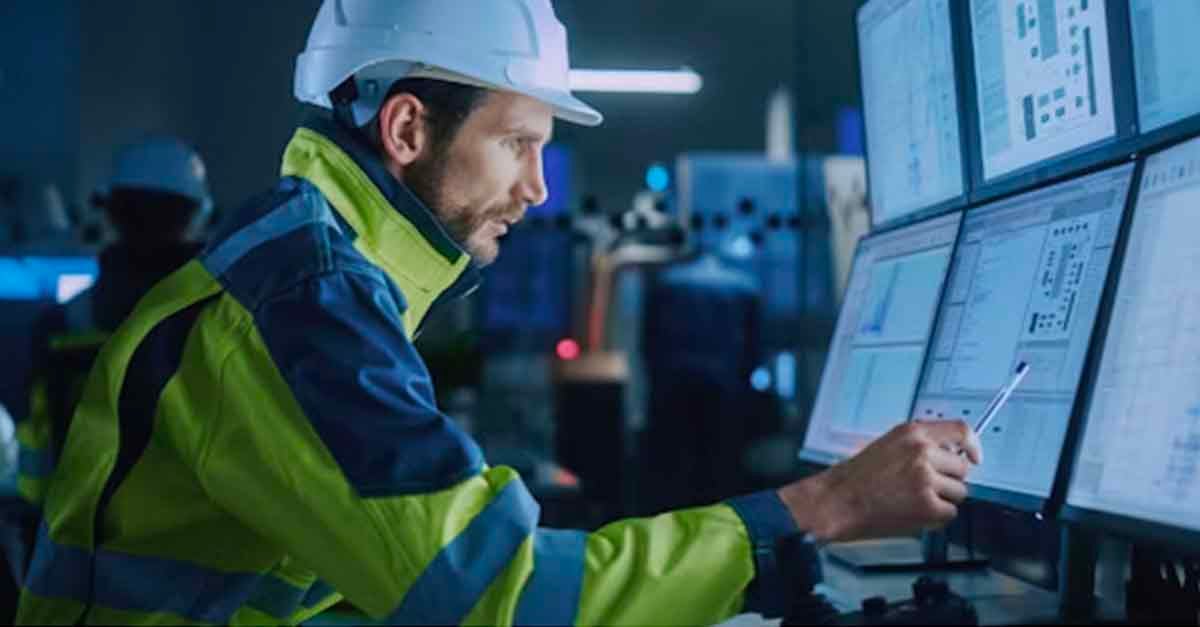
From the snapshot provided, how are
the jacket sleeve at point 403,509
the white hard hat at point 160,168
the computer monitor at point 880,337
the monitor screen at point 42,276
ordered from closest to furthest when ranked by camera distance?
the jacket sleeve at point 403,509
the computer monitor at point 880,337
the white hard hat at point 160,168
the monitor screen at point 42,276

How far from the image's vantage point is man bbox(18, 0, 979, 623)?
1.07 meters

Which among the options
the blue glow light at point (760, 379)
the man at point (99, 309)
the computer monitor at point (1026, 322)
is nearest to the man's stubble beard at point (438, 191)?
the computer monitor at point (1026, 322)

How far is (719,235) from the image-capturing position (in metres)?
5.75

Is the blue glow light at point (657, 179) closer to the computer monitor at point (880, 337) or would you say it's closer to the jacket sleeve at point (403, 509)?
the computer monitor at point (880, 337)

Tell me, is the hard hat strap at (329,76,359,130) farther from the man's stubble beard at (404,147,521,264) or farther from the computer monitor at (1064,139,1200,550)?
the computer monitor at (1064,139,1200,550)

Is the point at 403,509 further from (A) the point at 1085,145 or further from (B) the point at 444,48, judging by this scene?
(A) the point at 1085,145

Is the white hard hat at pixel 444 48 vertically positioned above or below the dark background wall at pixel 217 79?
below

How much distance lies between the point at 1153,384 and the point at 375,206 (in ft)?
2.21

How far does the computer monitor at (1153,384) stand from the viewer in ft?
3.97

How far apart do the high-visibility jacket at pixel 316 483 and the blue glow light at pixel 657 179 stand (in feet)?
16.6

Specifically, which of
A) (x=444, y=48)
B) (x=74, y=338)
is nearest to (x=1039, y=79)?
(x=444, y=48)

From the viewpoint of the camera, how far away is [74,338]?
9.64 ft

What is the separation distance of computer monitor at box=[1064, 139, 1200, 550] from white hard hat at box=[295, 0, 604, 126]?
0.54 m

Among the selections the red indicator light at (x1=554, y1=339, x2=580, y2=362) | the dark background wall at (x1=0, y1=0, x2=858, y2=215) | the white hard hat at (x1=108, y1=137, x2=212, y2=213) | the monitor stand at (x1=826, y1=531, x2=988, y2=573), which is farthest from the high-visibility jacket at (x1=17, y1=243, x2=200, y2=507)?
the red indicator light at (x1=554, y1=339, x2=580, y2=362)
